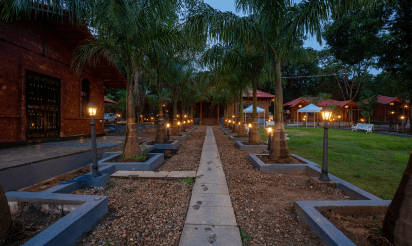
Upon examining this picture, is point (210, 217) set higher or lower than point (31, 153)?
lower

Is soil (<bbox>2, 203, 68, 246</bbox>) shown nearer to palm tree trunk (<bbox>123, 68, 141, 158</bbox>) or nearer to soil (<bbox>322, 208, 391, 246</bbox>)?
palm tree trunk (<bbox>123, 68, 141, 158</bbox>)

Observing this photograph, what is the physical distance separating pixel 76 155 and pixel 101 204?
388 centimetres

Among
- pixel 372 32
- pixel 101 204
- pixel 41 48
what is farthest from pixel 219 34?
pixel 372 32

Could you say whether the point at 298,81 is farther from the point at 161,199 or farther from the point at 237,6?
the point at 161,199

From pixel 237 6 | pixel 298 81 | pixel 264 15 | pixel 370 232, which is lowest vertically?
pixel 370 232

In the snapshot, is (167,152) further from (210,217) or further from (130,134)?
(210,217)

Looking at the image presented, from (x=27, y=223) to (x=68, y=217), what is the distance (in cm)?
66

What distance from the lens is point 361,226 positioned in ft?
7.18

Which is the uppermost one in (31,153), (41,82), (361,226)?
(41,82)

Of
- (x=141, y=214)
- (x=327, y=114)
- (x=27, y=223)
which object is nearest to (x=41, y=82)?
(x=27, y=223)

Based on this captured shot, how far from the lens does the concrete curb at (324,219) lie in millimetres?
1859

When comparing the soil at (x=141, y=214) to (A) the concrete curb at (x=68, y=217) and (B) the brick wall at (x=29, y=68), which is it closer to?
(A) the concrete curb at (x=68, y=217)

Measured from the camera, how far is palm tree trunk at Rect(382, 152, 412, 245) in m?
1.65

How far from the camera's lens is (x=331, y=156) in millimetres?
6469
